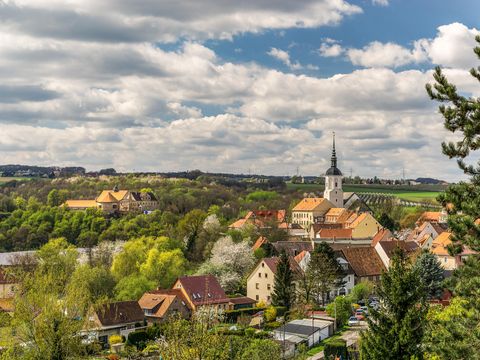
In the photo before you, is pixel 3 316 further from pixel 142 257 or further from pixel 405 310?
pixel 142 257

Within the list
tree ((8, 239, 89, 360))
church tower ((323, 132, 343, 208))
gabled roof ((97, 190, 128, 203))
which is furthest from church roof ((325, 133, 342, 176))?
tree ((8, 239, 89, 360))

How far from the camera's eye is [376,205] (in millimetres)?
129250

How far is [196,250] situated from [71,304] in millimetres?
45978

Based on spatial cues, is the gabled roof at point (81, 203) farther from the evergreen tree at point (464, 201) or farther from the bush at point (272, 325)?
the evergreen tree at point (464, 201)

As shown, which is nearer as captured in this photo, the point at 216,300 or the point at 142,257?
the point at 216,300

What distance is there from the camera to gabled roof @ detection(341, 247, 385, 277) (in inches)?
2437

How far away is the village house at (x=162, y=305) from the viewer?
48188 mm

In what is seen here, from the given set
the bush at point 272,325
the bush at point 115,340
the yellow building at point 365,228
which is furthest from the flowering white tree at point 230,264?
the yellow building at point 365,228

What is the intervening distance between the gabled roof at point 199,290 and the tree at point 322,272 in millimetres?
8097

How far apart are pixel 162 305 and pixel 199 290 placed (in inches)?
181

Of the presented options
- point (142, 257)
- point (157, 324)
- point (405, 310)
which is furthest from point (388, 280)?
point (142, 257)

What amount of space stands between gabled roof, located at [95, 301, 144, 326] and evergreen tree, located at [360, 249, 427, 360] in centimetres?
2795

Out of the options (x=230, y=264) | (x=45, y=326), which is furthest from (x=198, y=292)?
(x=45, y=326)

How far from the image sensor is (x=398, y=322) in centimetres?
2136
